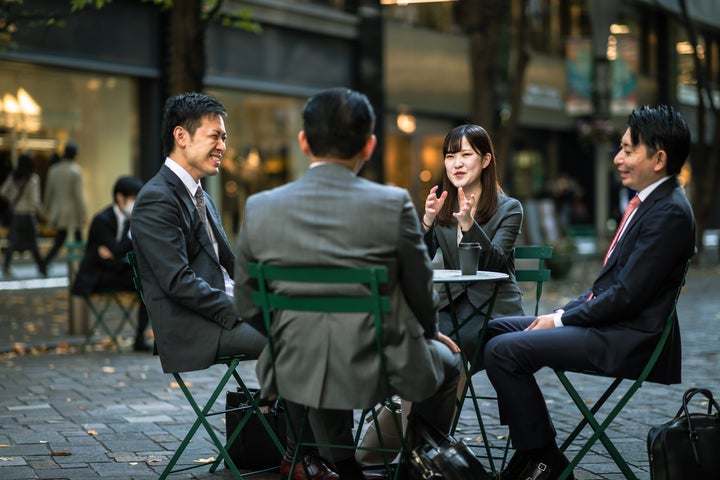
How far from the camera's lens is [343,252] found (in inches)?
161

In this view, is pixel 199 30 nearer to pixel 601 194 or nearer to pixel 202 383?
pixel 202 383

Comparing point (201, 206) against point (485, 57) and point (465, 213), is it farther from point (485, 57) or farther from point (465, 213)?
point (485, 57)

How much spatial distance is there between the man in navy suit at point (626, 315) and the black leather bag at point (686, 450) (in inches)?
10.7

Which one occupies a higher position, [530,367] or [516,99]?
[516,99]

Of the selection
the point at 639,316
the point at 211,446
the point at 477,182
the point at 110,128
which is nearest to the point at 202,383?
the point at 211,446

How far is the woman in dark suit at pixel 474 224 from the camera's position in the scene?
5668 millimetres

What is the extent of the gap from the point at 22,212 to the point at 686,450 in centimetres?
1374

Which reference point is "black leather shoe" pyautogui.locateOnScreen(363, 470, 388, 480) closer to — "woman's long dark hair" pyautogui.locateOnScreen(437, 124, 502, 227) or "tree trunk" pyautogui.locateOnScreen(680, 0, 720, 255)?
"woman's long dark hair" pyautogui.locateOnScreen(437, 124, 502, 227)

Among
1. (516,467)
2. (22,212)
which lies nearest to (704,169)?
(22,212)

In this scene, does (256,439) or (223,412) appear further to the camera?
(256,439)

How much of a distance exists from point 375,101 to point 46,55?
8.66 metres

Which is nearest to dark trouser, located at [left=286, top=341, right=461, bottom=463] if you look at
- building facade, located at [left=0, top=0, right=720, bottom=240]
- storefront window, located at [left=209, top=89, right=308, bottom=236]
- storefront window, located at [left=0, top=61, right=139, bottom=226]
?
building facade, located at [left=0, top=0, right=720, bottom=240]

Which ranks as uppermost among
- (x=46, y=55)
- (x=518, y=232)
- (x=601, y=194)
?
(x=46, y=55)

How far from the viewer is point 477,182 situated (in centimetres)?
602
